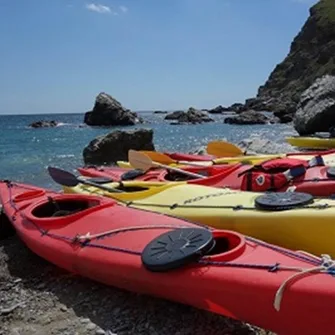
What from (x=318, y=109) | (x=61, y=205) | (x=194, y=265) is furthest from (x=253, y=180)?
(x=318, y=109)

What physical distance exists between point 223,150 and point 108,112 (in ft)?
100

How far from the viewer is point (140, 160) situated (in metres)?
7.19

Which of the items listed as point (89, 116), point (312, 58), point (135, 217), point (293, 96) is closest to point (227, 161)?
point (135, 217)

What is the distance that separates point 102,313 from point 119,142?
11.5 meters

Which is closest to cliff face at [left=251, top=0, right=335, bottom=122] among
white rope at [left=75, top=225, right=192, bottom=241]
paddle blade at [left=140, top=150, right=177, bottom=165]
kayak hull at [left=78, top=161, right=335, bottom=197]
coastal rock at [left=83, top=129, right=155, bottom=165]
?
coastal rock at [left=83, top=129, right=155, bottom=165]

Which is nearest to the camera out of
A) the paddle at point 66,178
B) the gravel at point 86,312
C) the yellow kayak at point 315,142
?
the gravel at point 86,312

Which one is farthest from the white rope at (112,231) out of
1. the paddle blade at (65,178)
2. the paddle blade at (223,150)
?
the paddle blade at (223,150)

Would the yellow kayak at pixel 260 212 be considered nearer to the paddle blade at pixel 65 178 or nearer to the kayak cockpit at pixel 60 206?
the kayak cockpit at pixel 60 206

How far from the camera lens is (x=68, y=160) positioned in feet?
59.3

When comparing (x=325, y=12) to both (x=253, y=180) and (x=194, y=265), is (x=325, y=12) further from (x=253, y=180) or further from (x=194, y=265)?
(x=194, y=265)

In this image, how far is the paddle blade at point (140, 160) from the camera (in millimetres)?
7132

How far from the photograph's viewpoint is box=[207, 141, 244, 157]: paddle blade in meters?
9.42

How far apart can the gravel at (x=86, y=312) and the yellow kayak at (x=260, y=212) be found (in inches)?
38.1

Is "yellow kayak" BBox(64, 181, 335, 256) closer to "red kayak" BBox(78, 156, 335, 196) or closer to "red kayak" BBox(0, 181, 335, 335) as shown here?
"red kayak" BBox(0, 181, 335, 335)
